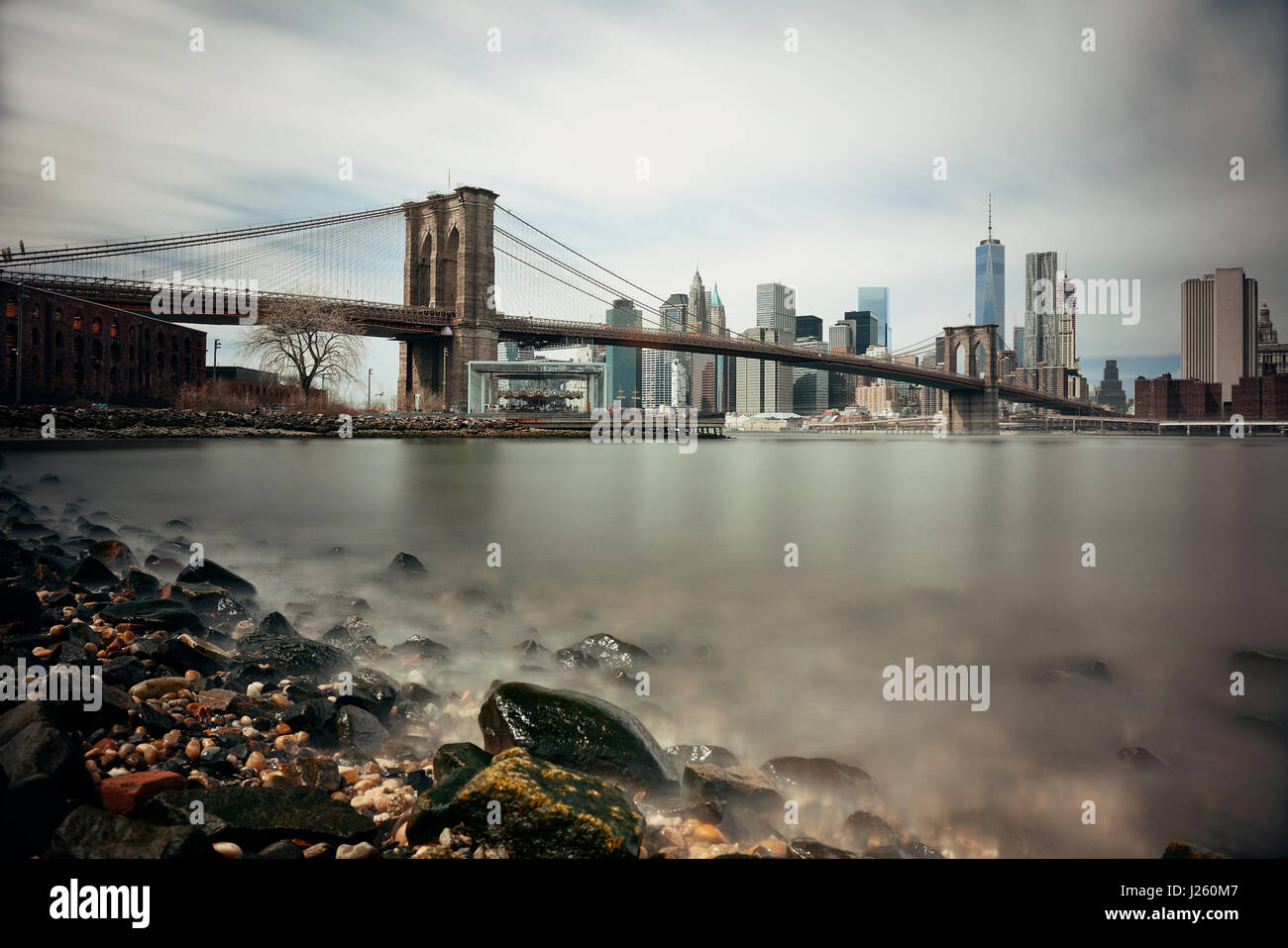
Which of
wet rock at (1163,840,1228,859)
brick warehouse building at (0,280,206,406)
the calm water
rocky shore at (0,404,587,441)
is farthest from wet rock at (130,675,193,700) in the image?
rocky shore at (0,404,587,441)

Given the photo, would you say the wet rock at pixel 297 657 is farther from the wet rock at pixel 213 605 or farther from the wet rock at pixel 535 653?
the wet rock at pixel 535 653

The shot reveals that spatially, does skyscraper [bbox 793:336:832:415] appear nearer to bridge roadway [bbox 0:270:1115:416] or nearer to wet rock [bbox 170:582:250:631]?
bridge roadway [bbox 0:270:1115:416]

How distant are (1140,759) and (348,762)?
15.7 ft

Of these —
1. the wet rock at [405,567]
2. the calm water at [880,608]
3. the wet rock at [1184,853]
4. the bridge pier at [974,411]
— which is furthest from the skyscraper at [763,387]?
the wet rock at [1184,853]

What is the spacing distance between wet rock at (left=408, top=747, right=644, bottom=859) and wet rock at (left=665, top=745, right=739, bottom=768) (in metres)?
1.28

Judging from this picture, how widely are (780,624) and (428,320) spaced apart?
49278mm

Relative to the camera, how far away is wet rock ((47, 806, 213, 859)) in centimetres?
227

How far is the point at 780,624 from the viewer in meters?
7.29

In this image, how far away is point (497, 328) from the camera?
51.6 m

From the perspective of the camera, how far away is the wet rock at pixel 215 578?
23.2 ft

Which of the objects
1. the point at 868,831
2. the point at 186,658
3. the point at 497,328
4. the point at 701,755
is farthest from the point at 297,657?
the point at 497,328

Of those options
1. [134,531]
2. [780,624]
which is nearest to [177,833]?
[780,624]

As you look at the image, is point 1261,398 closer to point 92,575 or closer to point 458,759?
point 458,759

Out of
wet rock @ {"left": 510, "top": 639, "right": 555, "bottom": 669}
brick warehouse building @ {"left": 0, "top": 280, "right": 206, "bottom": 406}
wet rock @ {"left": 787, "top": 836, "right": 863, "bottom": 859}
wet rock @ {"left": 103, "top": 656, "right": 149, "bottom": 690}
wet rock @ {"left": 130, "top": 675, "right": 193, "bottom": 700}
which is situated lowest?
wet rock @ {"left": 787, "top": 836, "right": 863, "bottom": 859}
